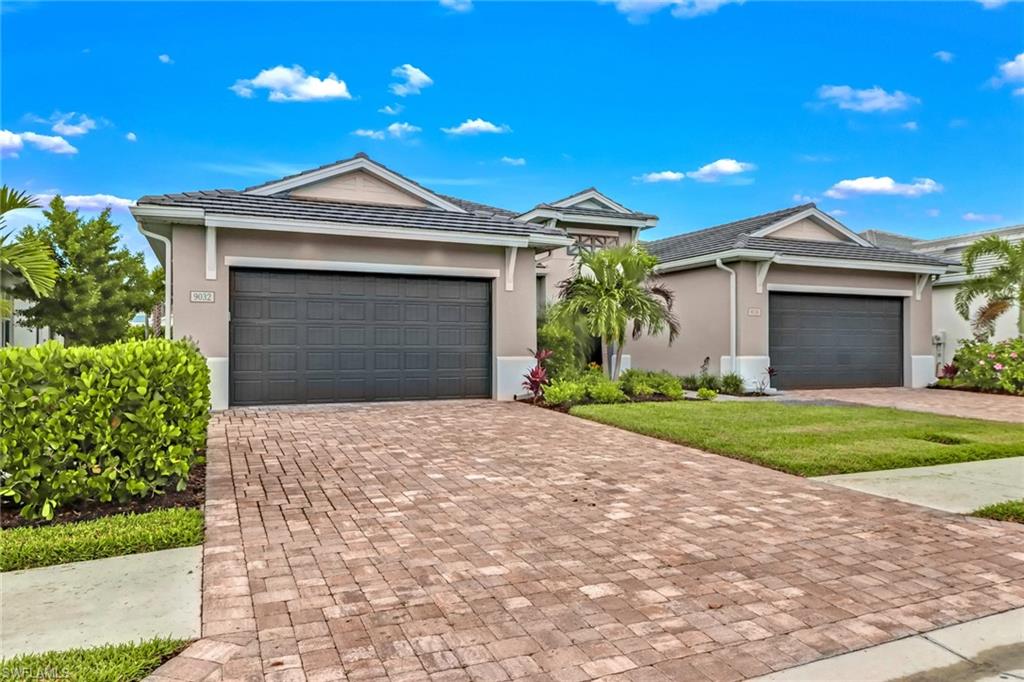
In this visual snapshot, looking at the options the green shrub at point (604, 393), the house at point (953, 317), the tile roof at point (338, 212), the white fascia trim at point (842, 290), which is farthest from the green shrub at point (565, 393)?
the house at point (953, 317)

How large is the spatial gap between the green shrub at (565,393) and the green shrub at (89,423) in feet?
25.4

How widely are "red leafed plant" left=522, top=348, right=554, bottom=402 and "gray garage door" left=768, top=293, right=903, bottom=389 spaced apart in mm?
6727

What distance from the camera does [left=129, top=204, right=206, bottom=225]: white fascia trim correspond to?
10.6 metres

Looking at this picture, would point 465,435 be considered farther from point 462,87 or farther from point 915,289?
point 915,289

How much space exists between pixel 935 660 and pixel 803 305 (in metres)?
15.2

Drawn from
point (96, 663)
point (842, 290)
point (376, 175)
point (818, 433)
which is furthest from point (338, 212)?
point (842, 290)

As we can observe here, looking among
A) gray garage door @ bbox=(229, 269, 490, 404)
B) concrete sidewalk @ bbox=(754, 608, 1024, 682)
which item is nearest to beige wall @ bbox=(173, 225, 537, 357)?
gray garage door @ bbox=(229, 269, 490, 404)

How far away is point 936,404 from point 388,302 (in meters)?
11.8

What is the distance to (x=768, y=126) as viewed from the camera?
59.7 feet

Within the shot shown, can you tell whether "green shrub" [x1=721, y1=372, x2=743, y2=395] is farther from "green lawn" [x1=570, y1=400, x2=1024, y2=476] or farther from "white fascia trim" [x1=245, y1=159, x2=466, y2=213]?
"white fascia trim" [x1=245, y1=159, x2=466, y2=213]

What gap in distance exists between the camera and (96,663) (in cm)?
266

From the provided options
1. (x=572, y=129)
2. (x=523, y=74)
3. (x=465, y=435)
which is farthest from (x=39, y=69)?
(x=572, y=129)

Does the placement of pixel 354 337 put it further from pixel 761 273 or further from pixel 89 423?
pixel 761 273

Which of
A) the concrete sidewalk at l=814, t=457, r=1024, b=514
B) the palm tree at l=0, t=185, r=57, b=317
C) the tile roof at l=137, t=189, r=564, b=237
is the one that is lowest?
the concrete sidewalk at l=814, t=457, r=1024, b=514
